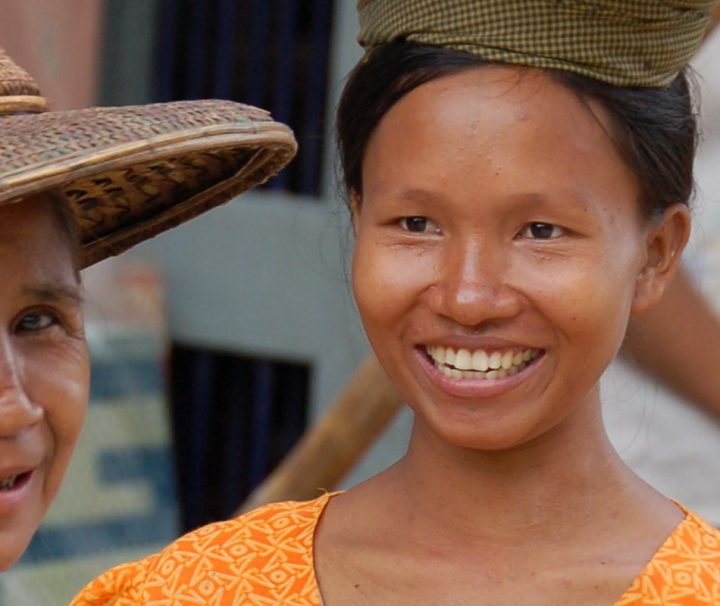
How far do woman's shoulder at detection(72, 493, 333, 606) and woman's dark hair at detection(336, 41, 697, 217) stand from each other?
484 mm

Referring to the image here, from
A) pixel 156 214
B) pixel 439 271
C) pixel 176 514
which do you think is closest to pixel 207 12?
pixel 176 514

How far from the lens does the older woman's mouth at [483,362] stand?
2094mm

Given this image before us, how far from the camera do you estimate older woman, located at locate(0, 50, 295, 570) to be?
1.93 metres

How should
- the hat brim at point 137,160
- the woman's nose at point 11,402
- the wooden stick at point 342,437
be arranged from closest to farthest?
the hat brim at point 137,160 → the woman's nose at point 11,402 → the wooden stick at point 342,437

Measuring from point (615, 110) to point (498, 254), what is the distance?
9.6 inches

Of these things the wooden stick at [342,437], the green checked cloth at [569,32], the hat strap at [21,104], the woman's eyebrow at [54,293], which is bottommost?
the wooden stick at [342,437]

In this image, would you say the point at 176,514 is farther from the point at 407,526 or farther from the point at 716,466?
the point at 407,526

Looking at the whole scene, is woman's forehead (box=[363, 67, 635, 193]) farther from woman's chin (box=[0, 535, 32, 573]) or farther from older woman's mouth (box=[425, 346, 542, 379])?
woman's chin (box=[0, 535, 32, 573])

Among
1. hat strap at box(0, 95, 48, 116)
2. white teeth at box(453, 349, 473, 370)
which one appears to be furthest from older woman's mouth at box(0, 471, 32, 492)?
white teeth at box(453, 349, 473, 370)

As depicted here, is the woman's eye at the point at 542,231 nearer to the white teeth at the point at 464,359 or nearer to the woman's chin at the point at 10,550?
the white teeth at the point at 464,359

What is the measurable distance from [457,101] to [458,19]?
113 mm

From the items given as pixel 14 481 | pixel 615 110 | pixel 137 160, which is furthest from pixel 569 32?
pixel 14 481

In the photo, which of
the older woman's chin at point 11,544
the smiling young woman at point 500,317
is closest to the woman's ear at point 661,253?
the smiling young woman at point 500,317

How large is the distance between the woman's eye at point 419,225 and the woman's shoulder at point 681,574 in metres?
0.52
